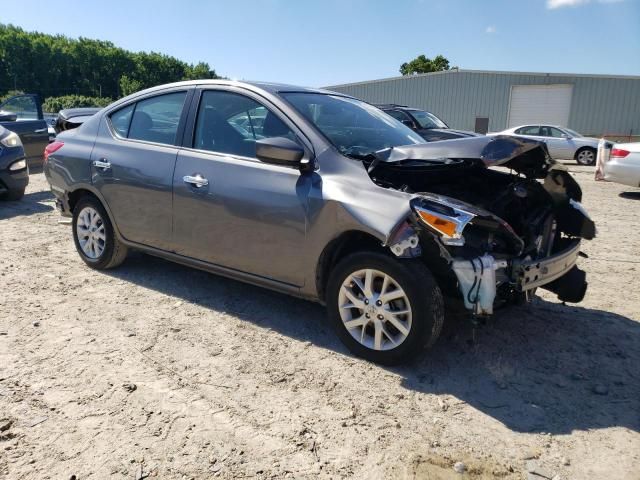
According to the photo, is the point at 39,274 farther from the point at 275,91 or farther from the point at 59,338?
the point at 275,91

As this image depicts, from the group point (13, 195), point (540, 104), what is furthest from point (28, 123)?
point (540, 104)

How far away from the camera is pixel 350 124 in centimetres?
399

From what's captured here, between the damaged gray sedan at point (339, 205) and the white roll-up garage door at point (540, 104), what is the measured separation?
32339 mm

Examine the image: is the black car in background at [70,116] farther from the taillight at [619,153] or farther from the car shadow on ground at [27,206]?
the taillight at [619,153]

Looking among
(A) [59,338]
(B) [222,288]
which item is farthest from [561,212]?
(A) [59,338]

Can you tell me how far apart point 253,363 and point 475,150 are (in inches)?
74.6

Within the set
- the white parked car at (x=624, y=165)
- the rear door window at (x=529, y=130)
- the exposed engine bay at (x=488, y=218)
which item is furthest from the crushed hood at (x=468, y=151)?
the rear door window at (x=529, y=130)

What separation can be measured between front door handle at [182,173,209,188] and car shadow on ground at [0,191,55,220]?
478cm

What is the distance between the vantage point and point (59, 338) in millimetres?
3611

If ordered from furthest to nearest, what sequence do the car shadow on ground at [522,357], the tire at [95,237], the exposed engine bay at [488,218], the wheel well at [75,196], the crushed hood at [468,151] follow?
the wheel well at [75,196] → the tire at [95,237] → the crushed hood at [468,151] → the exposed engine bay at [488,218] → the car shadow on ground at [522,357]

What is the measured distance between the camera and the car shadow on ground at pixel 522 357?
288 centimetres

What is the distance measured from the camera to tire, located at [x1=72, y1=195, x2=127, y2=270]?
15.7 feet

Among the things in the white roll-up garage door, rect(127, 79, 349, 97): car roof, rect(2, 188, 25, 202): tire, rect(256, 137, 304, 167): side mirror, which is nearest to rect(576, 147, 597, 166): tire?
the white roll-up garage door

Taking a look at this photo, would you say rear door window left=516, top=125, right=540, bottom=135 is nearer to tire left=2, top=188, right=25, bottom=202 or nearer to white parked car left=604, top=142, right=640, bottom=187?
white parked car left=604, top=142, right=640, bottom=187
